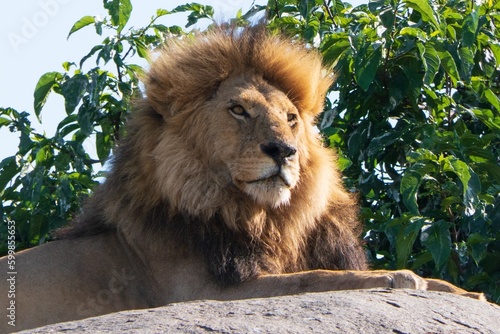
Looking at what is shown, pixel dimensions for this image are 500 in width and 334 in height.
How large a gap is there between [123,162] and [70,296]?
2.29ft

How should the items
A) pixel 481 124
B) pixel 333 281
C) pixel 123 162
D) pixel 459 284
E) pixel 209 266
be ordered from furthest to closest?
A: pixel 481 124 → pixel 459 284 → pixel 123 162 → pixel 209 266 → pixel 333 281

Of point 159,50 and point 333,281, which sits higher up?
point 159,50

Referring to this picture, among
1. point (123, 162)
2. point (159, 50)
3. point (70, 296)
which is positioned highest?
point (159, 50)

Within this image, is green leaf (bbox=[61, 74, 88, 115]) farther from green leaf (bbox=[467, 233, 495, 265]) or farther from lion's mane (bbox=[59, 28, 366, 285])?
green leaf (bbox=[467, 233, 495, 265])

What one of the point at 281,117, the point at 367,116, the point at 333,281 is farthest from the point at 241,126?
the point at 367,116

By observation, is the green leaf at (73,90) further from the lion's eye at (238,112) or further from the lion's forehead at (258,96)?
the lion's eye at (238,112)

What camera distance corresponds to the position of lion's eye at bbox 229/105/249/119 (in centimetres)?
514

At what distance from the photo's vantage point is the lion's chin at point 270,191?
16.2 ft

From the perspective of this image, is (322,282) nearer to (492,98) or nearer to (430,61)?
(430,61)

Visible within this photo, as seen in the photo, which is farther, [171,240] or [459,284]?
[459,284]

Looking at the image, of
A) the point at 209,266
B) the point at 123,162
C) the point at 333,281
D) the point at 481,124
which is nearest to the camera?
the point at 333,281

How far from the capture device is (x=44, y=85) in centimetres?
664

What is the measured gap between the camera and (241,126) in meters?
5.10

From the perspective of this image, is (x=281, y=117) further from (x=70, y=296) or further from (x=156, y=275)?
(x=70, y=296)
